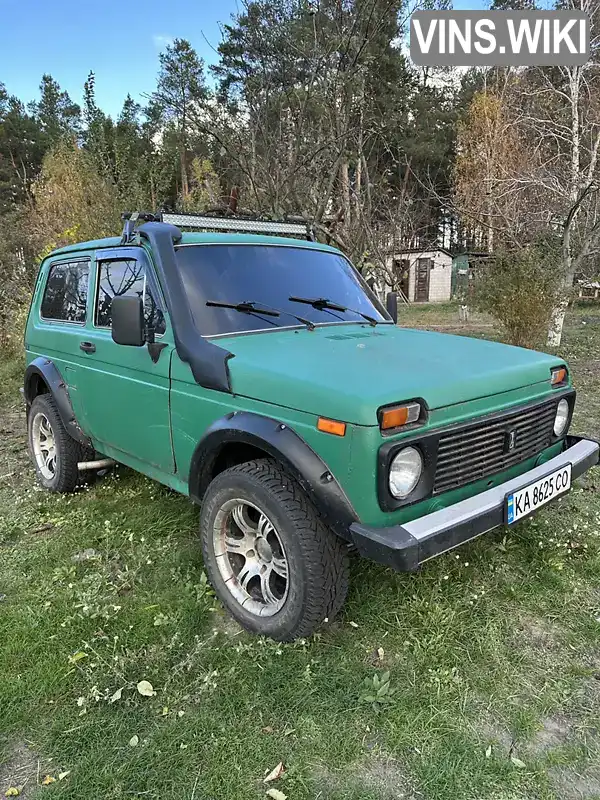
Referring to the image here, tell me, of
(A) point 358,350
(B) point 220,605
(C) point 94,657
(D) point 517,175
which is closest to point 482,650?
(B) point 220,605

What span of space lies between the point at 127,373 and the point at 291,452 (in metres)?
1.58

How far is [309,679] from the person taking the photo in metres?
2.52

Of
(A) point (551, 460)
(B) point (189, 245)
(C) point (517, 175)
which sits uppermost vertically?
(C) point (517, 175)

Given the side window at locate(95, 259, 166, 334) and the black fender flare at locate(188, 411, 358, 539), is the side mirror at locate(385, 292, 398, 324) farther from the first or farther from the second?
the black fender flare at locate(188, 411, 358, 539)

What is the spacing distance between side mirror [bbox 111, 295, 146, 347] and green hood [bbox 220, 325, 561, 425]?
1.53ft

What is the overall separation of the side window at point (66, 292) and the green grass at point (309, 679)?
179cm

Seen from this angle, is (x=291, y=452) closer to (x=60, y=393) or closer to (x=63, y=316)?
(x=60, y=393)

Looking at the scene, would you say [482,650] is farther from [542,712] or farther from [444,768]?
[444,768]

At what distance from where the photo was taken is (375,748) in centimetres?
221

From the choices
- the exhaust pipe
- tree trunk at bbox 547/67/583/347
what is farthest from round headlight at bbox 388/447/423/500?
tree trunk at bbox 547/67/583/347

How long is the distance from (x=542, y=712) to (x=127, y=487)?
346 centimetres

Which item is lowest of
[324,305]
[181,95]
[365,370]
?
[365,370]

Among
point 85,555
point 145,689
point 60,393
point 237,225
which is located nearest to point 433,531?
point 145,689

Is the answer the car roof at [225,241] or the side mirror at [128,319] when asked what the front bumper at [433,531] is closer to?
the side mirror at [128,319]
